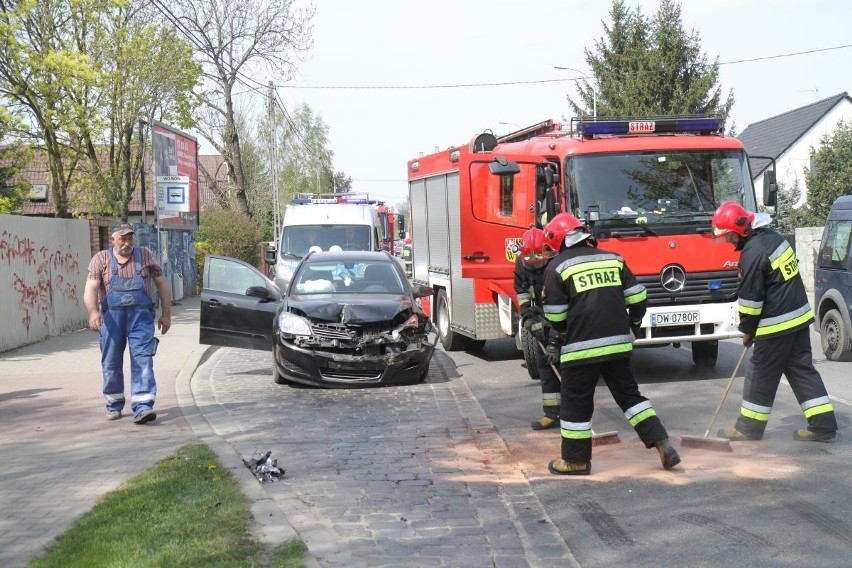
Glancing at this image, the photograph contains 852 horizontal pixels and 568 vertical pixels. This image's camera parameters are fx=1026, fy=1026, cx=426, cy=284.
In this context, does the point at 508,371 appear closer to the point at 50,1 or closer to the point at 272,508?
the point at 272,508

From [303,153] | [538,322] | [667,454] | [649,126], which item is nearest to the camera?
[667,454]

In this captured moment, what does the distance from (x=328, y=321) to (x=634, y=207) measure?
11.7ft

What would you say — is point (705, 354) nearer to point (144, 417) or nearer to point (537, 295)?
point (537, 295)

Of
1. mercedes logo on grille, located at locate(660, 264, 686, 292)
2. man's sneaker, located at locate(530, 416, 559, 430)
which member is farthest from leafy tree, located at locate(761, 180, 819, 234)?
man's sneaker, located at locate(530, 416, 559, 430)

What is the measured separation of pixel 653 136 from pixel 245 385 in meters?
5.60

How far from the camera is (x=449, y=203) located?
1434 centimetres

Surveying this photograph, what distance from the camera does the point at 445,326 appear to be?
50.3 ft

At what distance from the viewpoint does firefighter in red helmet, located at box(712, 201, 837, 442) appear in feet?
25.6

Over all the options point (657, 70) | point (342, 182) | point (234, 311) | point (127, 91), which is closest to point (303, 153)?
A: point (342, 182)

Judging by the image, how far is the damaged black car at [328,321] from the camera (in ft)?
36.7

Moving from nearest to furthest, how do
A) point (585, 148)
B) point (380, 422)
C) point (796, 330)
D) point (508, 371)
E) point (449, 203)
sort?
point (796, 330), point (380, 422), point (585, 148), point (508, 371), point (449, 203)

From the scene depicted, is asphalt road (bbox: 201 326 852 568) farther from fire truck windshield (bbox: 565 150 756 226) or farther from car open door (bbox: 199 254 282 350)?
fire truck windshield (bbox: 565 150 756 226)

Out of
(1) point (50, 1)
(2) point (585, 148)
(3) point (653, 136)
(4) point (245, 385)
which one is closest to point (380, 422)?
(4) point (245, 385)

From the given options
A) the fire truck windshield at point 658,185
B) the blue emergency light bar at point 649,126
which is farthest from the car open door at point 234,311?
the blue emergency light bar at point 649,126
